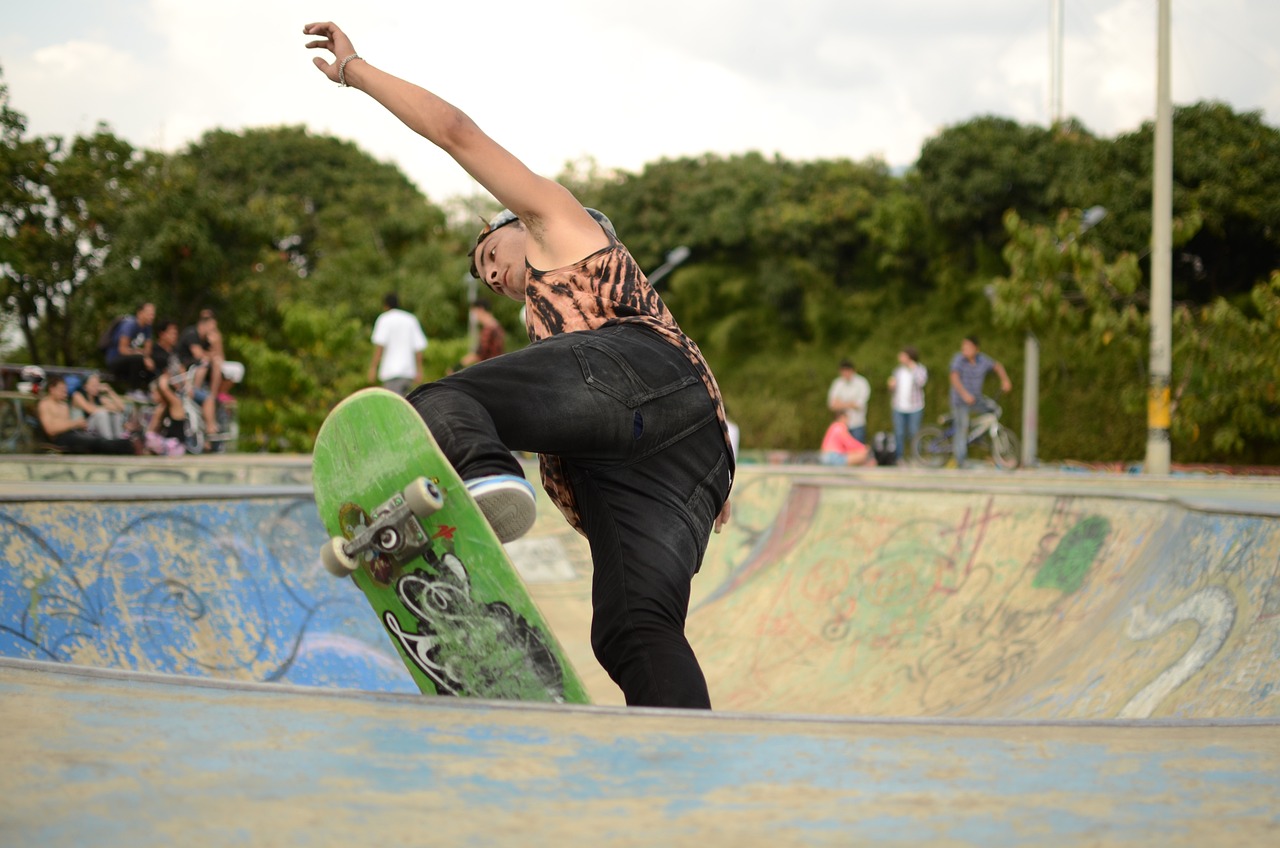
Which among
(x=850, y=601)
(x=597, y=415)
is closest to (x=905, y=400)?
(x=850, y=601)

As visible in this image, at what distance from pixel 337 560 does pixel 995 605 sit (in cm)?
426

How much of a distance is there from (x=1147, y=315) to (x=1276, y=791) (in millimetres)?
16657

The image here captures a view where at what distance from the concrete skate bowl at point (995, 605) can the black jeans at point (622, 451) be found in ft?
5.84

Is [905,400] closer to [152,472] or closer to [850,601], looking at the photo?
[850,601]

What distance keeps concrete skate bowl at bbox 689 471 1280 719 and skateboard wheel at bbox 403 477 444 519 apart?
236cm

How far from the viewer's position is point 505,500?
2.10 meters

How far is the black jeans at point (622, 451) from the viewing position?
86.3 inches

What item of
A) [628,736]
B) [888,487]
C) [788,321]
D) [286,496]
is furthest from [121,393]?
[788,321]

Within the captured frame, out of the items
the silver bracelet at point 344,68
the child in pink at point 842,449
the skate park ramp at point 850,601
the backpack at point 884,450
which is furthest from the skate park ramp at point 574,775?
the backpack at point 884,450

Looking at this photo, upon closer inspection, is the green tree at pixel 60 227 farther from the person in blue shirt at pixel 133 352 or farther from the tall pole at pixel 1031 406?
the tall pole at pixel 1031 406

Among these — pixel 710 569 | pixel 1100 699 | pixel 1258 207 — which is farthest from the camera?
pixel 1258 207

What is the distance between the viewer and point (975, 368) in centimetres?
1476

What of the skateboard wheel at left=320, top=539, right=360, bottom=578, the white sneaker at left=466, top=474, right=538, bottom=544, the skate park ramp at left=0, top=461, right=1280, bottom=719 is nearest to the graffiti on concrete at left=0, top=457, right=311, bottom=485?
the skate park ramp at left=0, top=461, right=1280, bottom=719

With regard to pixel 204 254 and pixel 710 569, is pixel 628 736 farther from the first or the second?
pixel 204 254
